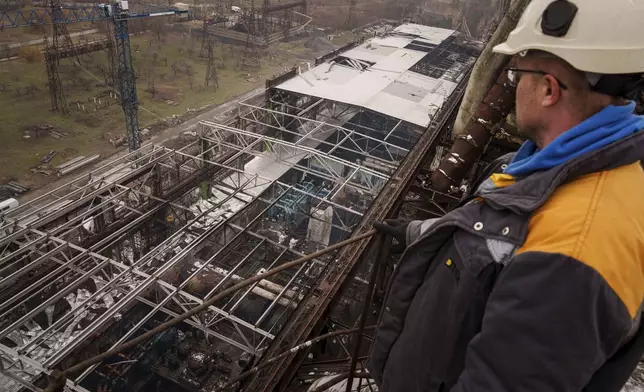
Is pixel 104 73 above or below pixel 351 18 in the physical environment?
below

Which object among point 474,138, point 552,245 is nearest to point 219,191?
point 474,138

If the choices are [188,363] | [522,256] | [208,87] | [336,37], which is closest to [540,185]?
[522,256]

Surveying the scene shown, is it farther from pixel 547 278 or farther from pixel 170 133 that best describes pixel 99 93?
pixel 547 278

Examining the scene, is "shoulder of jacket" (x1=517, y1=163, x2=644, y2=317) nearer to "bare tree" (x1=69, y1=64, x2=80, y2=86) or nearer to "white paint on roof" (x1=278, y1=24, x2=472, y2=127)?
"white paint on roof" (x1=278, y1=24, x2=472, y2=127)

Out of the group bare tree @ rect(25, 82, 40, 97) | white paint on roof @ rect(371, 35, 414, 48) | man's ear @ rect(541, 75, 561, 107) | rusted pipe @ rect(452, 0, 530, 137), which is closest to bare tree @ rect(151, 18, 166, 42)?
bare tree @ rect(25, 82, 40, 97)

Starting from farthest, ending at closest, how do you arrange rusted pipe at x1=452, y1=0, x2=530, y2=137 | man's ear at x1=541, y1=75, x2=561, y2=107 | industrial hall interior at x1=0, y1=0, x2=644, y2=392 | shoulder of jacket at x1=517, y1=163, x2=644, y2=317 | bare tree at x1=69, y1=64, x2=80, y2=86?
bare tree at x1=69, y1=64, x2=80, y2=86 < rusted pipe at x1=452, y1=0, x2=530, y2=137 < industrial hall interior at x1=0, y1=0, x2=644, y2=392 < man's ear at x1=541, y1=75, x2=561, y2=107 < shoulder of jacket at x1=517, y1=163, x2=644, y2=317
